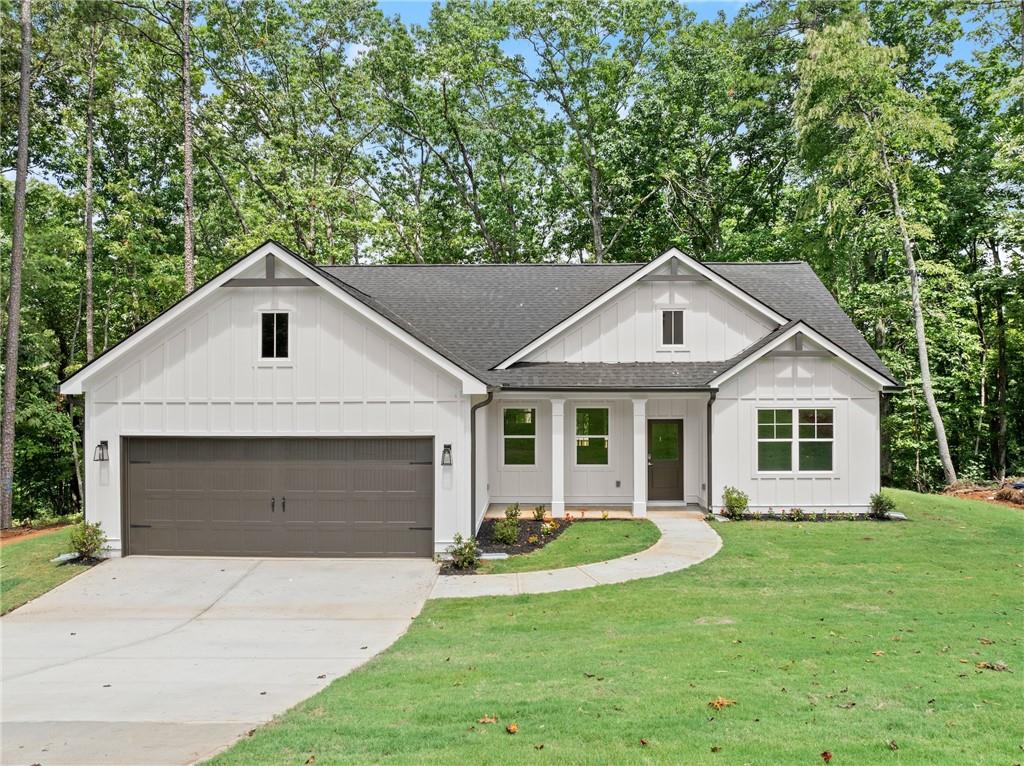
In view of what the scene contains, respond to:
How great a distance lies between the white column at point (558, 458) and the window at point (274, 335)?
240 inches

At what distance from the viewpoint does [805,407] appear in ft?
45.6

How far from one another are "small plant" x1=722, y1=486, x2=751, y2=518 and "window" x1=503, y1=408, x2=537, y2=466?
15.4 feet

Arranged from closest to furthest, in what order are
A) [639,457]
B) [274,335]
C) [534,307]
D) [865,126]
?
1. [274,335]
2. [639,457]
3. [534,307]
4. [865,126]

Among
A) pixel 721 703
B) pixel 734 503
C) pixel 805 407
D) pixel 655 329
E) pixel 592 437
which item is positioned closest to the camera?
pixel 721 703

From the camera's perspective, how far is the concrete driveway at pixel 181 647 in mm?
4992

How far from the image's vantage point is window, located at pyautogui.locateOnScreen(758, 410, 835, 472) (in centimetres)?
1395

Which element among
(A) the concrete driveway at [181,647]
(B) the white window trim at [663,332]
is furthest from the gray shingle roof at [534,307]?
(A) the concrete driveway at [181,647]

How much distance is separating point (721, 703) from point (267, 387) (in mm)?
9594

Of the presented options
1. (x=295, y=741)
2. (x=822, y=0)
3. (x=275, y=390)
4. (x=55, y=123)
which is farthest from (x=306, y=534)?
(x=822, y=0)

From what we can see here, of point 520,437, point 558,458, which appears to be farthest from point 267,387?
point 558,458

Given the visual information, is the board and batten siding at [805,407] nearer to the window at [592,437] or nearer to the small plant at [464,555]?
the window at [592,437]

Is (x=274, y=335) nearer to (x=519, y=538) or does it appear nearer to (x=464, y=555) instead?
(x=464, y=555)

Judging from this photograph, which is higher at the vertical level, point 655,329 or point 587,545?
point 655,329

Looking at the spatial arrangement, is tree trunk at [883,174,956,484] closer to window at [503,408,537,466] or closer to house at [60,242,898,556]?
house at [60,242,898,556]
